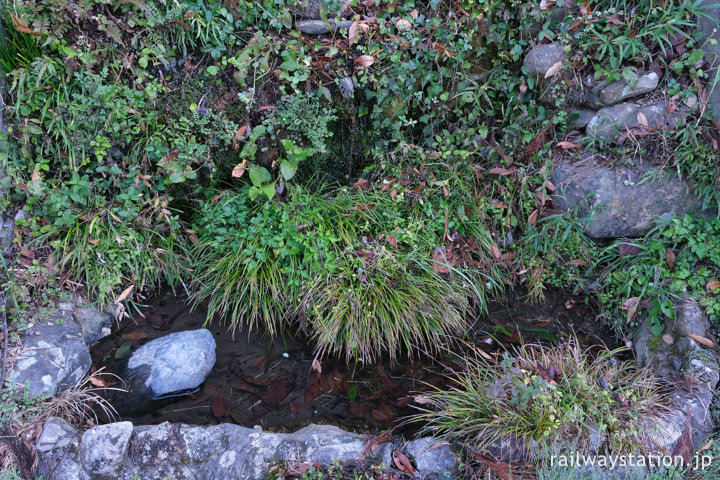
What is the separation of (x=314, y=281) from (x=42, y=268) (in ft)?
5.79

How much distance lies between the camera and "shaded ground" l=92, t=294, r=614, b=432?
10.1 feet

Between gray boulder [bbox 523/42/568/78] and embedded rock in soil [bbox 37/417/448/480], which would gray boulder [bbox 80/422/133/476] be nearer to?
embedded rock in soil [bbox 37/417/448/480]

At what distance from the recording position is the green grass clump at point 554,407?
2.54 m

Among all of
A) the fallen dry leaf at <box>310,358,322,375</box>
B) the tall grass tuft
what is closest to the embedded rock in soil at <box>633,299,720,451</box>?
the fallen dry leaf at <box>310,358,322,375</box>

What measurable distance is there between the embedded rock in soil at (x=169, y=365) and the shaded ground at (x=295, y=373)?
2.9 inches

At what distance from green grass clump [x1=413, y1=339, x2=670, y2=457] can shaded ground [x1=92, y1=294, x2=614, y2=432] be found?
354 millimetres

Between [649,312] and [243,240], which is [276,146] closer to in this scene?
[243,240]

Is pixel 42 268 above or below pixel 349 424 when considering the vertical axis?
above

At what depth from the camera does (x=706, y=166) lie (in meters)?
3.35

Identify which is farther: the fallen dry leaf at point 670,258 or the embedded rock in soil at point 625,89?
the embedded rock in soil at point 625,89

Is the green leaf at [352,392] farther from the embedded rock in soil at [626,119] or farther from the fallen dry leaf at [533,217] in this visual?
the embedded rock in soil at [626,119]

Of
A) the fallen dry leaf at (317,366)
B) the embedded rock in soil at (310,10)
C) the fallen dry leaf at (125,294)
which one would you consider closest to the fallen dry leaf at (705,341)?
the fallen dry leaf at (317,366)

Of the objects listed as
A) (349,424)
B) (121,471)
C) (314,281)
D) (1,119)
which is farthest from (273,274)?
(1,119)

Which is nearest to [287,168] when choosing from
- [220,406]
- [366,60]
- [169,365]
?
[366,60]
